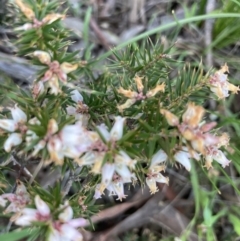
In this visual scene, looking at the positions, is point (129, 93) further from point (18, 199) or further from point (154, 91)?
point (18, 199)

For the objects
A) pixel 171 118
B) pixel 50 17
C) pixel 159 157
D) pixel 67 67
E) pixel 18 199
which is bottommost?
pixel 18 199

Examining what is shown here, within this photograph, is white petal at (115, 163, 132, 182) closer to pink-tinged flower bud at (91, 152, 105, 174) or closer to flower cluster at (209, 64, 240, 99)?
pink-tinged flower bud at (91, 152, 105, 174)

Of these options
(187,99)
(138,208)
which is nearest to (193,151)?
(187,99)

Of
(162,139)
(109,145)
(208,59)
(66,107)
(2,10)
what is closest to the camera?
(109,145)

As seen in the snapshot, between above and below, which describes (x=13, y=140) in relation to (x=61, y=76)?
below

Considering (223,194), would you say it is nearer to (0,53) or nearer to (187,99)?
(187,99)

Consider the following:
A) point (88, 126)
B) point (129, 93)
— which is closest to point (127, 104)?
point (129, 93)

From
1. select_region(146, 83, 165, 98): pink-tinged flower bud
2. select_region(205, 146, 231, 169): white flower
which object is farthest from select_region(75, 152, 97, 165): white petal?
select_region(205, 146, 231, 169): white flower

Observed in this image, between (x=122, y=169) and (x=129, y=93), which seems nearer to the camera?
(x=122, y=169)

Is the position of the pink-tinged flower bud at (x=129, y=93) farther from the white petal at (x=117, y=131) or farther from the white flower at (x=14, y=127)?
the white flower at (x=14, y=127)
